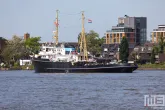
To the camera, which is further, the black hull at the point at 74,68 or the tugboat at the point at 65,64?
the tugboat at the point at 65,64

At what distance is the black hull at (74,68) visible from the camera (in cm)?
14375

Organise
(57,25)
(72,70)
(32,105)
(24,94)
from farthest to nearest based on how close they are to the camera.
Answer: (57,25) → (72,70) → (24,94) → (32,105)

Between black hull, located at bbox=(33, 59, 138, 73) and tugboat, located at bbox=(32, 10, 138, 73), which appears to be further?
tugboat, located at bbox=(32, 10, 138, 73)

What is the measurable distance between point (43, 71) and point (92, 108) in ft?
299

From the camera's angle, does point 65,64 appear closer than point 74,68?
No

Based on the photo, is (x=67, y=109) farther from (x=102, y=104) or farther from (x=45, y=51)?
(x=45, y=51)

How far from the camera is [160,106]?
54125 millimetres

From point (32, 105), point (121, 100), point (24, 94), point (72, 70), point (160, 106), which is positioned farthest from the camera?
point (72, 70)

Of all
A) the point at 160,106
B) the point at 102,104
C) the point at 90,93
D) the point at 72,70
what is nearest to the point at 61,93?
the point at 90,93

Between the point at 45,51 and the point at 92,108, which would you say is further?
the point at 45,51

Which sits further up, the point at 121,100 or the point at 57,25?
the point at 57,25

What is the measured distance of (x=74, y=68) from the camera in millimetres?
145500

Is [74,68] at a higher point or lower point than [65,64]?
lower

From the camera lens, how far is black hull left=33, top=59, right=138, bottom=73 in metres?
144
